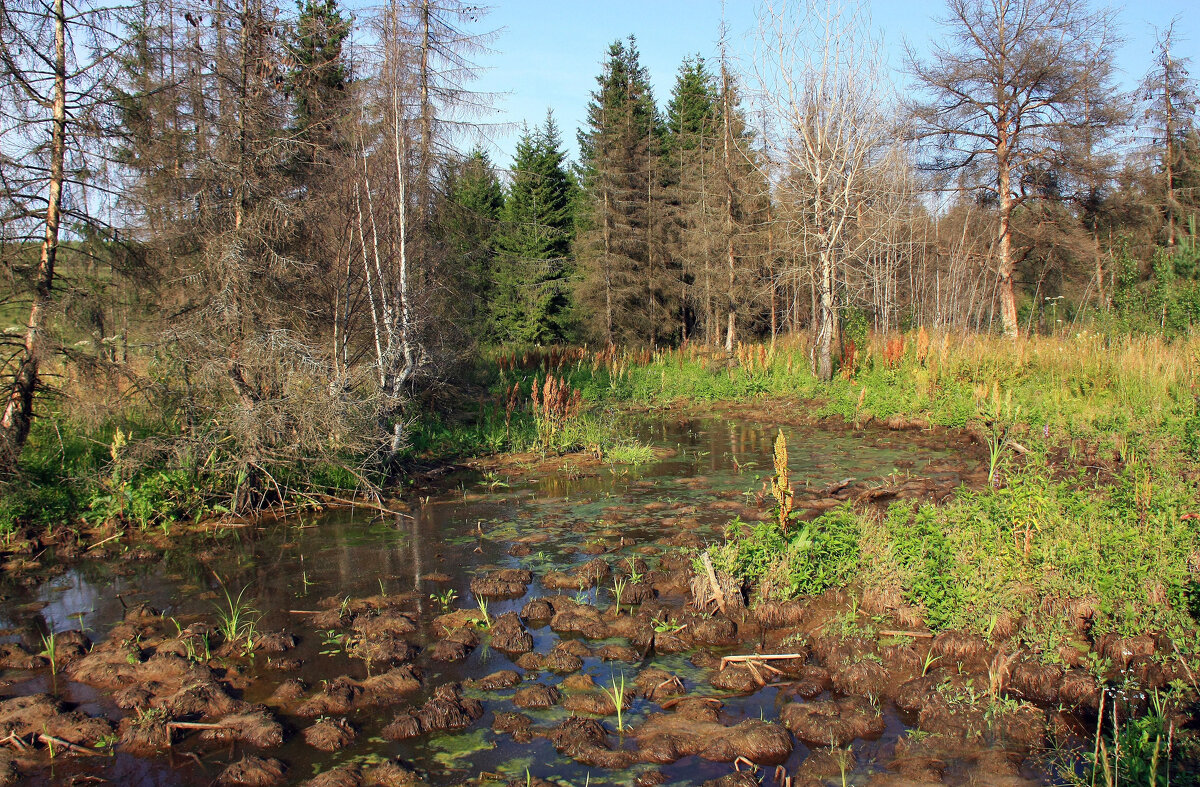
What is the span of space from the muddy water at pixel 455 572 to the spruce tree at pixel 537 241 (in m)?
19.9

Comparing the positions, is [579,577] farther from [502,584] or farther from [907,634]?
[907,634]

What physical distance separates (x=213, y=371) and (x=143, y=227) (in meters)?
1.96

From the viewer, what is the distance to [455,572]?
708cm

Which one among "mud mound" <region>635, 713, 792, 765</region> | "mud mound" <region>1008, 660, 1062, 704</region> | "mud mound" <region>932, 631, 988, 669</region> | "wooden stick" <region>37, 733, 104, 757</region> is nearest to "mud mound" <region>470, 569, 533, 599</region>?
"mud mound" <region>635, 713, 792, 765</region>

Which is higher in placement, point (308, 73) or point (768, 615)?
point (308, 73)

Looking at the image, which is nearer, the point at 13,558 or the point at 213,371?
the point at 13,558

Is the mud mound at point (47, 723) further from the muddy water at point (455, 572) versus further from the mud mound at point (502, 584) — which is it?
the mud mound at point (502, 584)

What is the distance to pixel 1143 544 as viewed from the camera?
5.13 m

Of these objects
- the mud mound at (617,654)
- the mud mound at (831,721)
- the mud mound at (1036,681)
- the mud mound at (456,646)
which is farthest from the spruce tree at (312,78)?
the mud mound at (1036,681)

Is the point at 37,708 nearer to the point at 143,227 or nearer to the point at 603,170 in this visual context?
the point at 143,227

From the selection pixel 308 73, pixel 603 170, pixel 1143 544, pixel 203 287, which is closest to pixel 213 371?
pixel 203 287

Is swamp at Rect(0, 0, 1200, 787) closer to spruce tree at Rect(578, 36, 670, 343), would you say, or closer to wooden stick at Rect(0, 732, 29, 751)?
wooden stick at Rect(0, 732, 29, 751)

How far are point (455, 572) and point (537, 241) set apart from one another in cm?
2731

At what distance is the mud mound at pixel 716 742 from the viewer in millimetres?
4004
